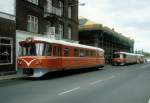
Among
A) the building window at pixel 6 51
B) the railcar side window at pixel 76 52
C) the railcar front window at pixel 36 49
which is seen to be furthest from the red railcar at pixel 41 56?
the building window at pixel 6 51

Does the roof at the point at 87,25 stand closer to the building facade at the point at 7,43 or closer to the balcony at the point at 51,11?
the balcony at the point at 51,11

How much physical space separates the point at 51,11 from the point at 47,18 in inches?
80.0

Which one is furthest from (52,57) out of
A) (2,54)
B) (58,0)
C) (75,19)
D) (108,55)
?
(108,55)

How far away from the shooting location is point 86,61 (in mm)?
31750

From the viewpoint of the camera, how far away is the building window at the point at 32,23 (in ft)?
102

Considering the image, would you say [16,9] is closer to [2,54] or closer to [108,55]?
[2,54]

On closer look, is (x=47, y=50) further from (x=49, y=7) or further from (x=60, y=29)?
(x=60, y=29)

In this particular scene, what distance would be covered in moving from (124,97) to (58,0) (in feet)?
93.8

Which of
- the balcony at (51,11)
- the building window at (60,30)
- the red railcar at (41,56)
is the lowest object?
the red railcar at (41,56)

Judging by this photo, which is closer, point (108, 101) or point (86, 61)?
point (108, 101)

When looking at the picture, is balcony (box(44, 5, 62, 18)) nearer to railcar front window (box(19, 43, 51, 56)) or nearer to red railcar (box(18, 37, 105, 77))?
red railcar (box(18, 37, 105, 77))

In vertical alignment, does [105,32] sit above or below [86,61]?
above

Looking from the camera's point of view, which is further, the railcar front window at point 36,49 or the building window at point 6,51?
the building window at point 6,51

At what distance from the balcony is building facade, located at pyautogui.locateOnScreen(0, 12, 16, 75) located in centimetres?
748
